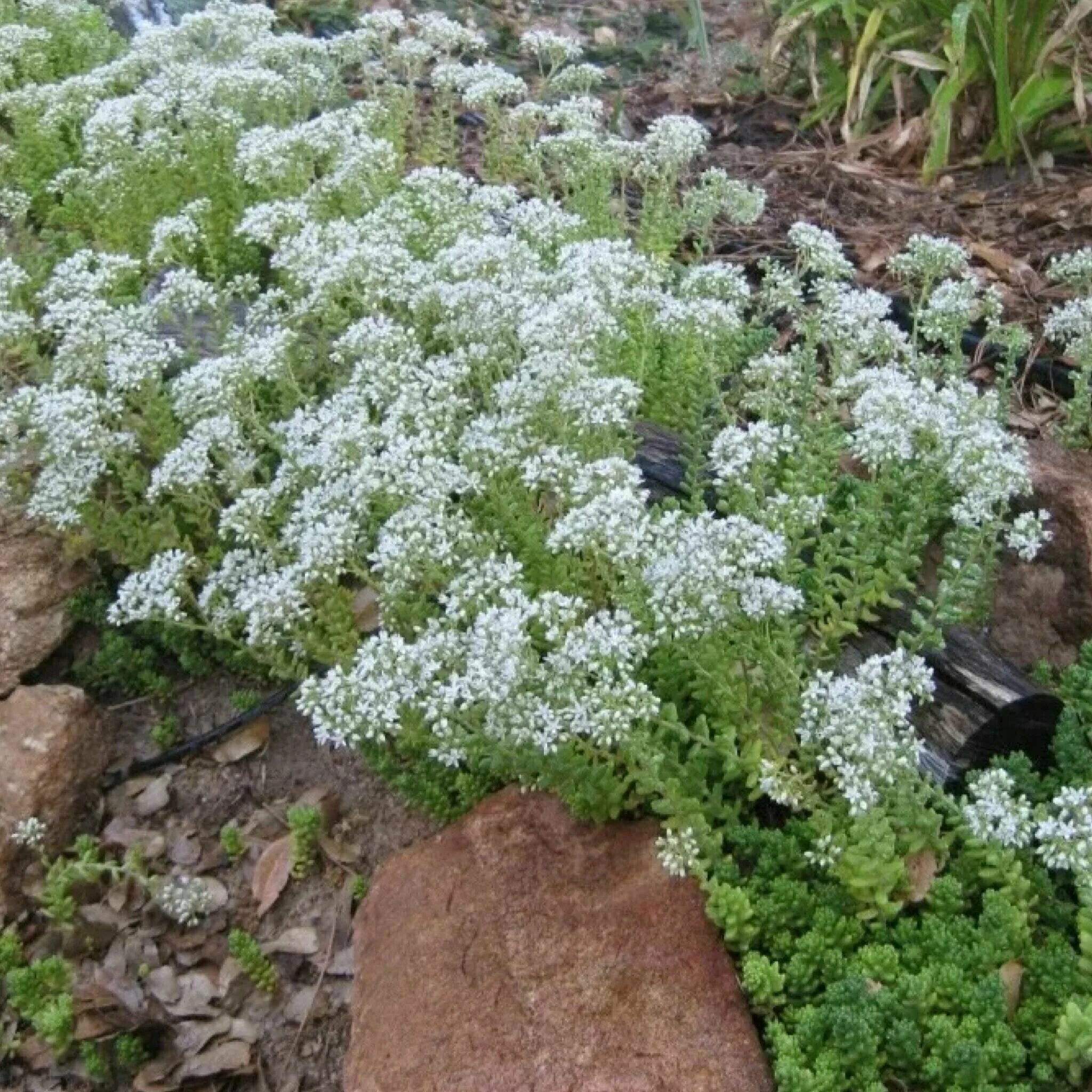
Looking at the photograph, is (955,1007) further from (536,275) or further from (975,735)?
(536,275)

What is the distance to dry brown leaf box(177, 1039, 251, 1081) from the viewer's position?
3443 mm

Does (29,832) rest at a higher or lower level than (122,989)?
higher

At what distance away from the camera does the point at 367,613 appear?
12.8ft

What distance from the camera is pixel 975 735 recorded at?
123 inches

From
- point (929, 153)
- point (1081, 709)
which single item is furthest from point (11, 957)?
point (929, 153)

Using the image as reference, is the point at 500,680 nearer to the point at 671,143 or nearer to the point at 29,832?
the point at 29,832

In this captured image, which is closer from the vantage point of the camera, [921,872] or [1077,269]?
[921,872]

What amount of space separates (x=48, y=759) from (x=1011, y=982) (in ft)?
8.81

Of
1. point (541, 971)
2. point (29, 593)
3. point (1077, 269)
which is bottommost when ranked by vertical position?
point (29, 593)

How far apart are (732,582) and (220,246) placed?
2961 millimetres

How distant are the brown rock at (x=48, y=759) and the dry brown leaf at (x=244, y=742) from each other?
1.19 ft

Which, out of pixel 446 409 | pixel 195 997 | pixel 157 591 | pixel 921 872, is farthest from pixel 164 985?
pixel 921 872

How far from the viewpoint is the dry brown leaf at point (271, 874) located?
12.3 ft

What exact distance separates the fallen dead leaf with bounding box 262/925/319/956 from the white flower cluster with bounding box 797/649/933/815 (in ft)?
5.10
